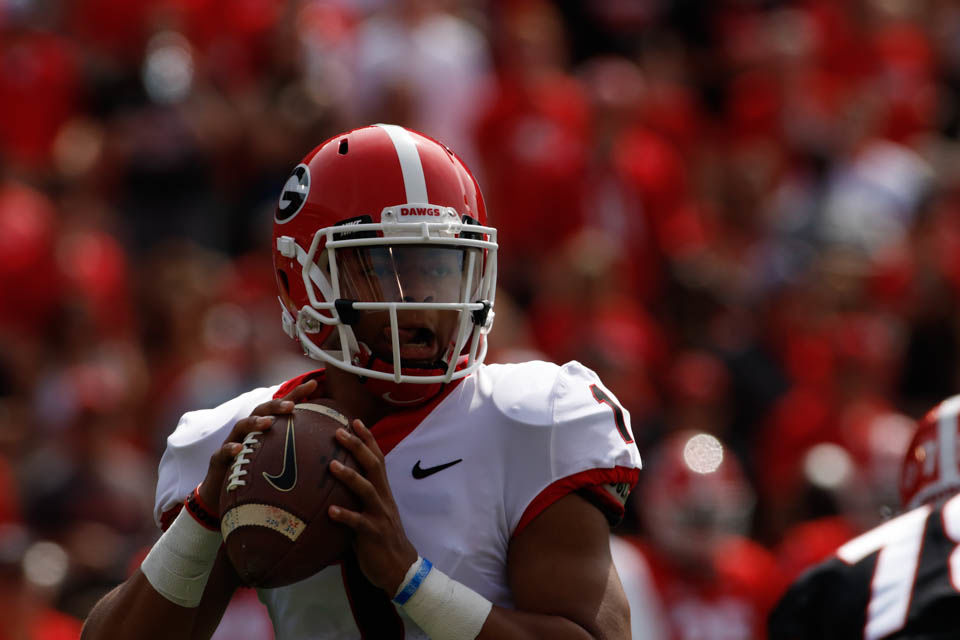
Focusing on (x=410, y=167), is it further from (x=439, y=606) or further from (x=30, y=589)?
(x=30, y=589)

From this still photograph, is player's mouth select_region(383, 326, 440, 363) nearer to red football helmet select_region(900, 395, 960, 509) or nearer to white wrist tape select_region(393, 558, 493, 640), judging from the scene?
white wrist tape select_region(393, 558, 493, 640)

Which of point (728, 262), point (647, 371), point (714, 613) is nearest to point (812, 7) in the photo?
point (728, 262)

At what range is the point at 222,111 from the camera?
7883 millimetres

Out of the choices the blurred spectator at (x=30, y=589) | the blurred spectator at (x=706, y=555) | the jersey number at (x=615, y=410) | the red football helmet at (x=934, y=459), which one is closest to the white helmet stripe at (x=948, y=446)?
the red football helmet at (x=934, y=459)

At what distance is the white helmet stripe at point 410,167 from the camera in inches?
111

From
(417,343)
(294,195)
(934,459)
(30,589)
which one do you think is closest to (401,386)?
(417,343)

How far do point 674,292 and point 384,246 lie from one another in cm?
513

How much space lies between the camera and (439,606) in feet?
8.26

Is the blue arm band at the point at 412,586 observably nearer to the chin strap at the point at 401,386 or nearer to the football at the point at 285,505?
the football at the point at 285,505

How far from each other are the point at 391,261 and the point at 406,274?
0.04m

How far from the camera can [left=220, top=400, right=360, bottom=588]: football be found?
2502mm

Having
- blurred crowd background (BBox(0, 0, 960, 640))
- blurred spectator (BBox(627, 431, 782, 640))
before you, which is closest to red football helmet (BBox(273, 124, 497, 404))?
blurred crowd background (BBox(0, 0, 960, 640))

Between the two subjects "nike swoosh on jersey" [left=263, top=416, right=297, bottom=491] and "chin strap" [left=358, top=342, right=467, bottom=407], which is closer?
"nike swoosh on jersey" [left=263, top=416, right=297, bottom=491]

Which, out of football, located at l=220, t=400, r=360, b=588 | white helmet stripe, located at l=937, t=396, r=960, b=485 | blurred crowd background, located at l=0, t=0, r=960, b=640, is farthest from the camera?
blurred crowd background, located at l=0, t=0, r=960, b=640
